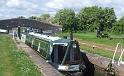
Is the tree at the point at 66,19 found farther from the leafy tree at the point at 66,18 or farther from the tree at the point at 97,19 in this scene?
the tree at the point at 97,19

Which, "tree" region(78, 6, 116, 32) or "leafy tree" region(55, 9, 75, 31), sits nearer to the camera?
"tree" region(78, 6, 116, 32)

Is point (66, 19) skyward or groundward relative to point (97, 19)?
groundward

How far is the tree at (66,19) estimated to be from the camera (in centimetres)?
13236

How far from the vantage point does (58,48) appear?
3262 cm

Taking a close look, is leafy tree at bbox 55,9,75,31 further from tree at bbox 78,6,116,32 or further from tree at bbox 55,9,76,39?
tree at bbox 78,6,116,32

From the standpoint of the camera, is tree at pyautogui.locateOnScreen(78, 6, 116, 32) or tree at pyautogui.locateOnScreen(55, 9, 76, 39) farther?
tree at pyautogui.locateOnScreen(55, 9, 76, 39)

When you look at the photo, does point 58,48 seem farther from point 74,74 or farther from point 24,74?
point 24,74

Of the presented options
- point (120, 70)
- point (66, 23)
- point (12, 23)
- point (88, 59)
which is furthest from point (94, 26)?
point (120, 70)

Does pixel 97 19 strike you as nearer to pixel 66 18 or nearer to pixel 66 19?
pixel 66 19

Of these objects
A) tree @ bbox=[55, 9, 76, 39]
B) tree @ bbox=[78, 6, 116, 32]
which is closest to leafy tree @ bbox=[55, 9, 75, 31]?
tree @ bbox=[55, 9, 76, 39]

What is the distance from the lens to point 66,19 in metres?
139

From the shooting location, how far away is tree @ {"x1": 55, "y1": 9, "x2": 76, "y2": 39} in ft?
434

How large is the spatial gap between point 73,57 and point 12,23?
104m

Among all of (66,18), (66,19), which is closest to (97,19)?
(66,19)
